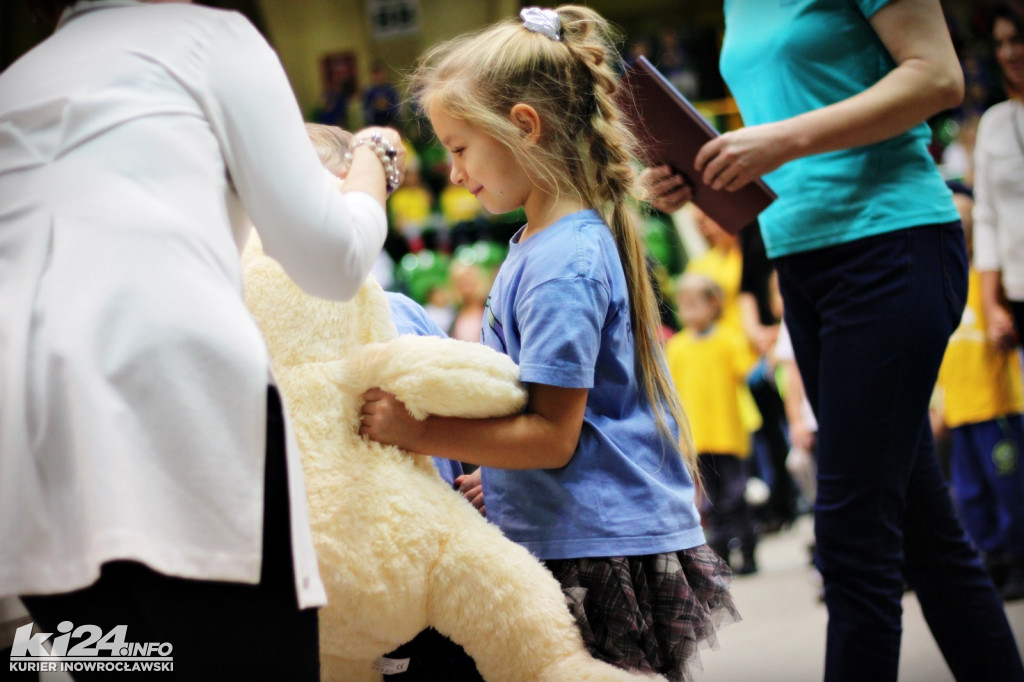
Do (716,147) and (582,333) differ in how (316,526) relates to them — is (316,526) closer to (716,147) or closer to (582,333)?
(582,333)

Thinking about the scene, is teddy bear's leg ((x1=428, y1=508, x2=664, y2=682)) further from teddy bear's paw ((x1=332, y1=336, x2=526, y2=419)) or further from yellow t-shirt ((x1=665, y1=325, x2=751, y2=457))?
yellow t-shirt ((x1=665, y1=325, x2=751, y2=457))

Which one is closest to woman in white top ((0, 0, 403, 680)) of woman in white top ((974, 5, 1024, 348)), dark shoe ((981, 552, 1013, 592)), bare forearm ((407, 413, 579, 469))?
bare forearm ((407, 413, 579, 469))

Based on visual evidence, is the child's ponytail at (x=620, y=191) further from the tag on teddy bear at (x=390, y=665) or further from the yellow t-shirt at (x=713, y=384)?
the yellow t-shirt at (x=713, y=384)

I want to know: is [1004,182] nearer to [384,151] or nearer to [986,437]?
[986,437]

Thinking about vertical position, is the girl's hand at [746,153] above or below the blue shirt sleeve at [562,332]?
above

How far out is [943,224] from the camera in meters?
1.24

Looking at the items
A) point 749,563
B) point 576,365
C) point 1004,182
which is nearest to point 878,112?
point 576,365

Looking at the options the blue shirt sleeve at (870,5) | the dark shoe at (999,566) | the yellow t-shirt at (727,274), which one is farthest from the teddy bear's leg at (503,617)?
the yellow t-shirt at (727,274)

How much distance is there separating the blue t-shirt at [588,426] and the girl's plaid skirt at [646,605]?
23 millimetres

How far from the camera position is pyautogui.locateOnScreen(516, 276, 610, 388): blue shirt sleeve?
1.02 meters

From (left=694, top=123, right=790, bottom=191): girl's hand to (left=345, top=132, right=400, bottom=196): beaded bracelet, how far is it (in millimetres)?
436

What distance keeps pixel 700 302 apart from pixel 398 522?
9.09ft

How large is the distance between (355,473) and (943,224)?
839mm

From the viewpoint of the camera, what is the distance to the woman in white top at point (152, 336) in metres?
0.73
